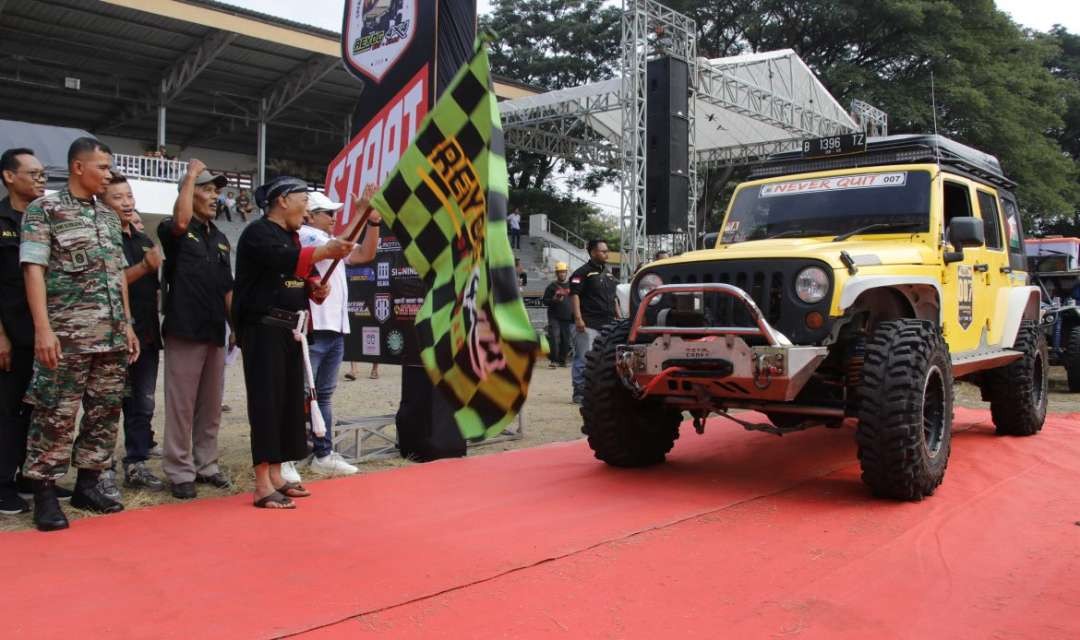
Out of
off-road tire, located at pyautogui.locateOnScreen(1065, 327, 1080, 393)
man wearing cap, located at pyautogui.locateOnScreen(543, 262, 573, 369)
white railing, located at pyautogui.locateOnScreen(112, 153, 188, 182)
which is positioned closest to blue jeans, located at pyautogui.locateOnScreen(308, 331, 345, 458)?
man wearing cap, located at pyautogui.locateOnScreen(543, 262, 573, 369)

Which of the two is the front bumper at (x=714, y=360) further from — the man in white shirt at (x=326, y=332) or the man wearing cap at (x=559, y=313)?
the man wearing cap at (x=559, y=313)

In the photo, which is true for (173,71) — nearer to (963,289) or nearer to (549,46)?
(549,46)

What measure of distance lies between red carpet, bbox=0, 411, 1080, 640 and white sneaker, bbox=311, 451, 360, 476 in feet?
0.84

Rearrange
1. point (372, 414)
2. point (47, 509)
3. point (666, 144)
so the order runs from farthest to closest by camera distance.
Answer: point (666, 144)
point (372, 414)
point (47, 509)

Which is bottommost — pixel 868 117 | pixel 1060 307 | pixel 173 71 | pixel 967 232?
pixel 1060 307

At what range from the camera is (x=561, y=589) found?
3.18 meters

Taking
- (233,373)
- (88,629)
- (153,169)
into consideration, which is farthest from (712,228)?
(88,629)

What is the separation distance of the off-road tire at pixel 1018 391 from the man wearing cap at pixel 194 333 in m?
5.99

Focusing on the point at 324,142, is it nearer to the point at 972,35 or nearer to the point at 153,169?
the point at 153,169

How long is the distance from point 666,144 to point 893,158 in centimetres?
950

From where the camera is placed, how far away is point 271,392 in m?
4.37

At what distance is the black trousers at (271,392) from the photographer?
4355mm

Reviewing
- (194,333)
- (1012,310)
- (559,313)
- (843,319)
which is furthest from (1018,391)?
(559,313)

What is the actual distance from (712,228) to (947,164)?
1024 inches
